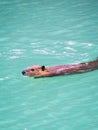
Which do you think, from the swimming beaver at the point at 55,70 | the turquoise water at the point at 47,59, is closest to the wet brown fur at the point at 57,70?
the swimming beaver at the point at 55,70

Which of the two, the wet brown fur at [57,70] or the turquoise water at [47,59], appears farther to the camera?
the wet brown fur at [57,70]

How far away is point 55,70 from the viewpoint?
10.5 meters

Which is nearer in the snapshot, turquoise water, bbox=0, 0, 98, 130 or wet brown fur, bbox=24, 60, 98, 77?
turquoise water, bbox=0, 0, 98, 130

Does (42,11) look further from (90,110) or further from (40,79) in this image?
(90,110)

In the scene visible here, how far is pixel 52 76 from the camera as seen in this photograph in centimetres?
1038

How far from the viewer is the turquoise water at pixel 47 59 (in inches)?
340

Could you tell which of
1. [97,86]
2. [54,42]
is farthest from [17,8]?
[97,86]

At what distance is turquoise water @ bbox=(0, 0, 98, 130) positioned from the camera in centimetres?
865

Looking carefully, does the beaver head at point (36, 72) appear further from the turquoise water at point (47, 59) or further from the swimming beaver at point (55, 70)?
the turquoise water at point (47, 59)

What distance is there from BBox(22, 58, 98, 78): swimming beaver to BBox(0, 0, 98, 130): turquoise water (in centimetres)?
18

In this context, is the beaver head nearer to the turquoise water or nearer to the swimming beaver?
the swimming beaver

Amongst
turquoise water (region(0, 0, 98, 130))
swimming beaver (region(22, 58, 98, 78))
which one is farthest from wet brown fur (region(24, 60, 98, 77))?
turquoise water (region(0, 0, 98, 130))

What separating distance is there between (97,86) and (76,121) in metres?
1.53

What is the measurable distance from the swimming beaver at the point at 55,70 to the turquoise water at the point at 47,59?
7.0 inches
